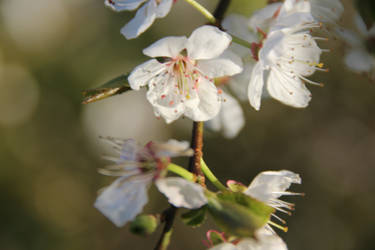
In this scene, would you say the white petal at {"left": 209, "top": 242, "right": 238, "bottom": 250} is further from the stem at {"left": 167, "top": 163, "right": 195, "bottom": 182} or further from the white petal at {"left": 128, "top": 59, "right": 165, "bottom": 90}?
the white petal at {"left": 128, "top": 59, "right": 165, "bottom": 90}

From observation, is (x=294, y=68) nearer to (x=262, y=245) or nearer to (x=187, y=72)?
(x=187, y=72)

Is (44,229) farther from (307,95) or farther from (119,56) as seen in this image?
(307,95)

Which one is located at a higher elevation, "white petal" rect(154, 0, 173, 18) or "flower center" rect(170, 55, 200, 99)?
"white petal" rect(154, 0, 173, 18)

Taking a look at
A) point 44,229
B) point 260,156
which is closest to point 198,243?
point 260,156

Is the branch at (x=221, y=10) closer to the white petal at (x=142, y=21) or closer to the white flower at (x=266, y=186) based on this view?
the white petal at (x=142, y=21)

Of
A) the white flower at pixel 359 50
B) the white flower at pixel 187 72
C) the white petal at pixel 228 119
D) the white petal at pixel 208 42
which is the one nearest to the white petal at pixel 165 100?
the white flower at pixel 187 72

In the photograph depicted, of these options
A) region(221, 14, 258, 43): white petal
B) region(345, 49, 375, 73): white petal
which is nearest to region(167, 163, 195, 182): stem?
region(221, 14, 258, 43): white petal
